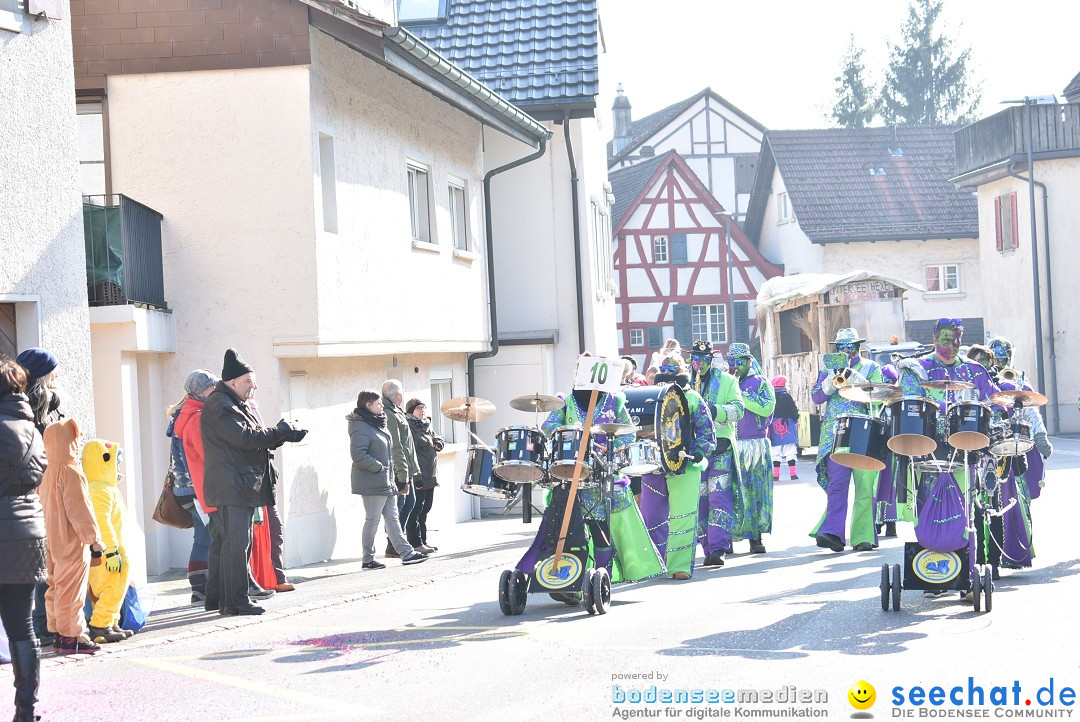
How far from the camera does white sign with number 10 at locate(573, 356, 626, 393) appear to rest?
1033 cm

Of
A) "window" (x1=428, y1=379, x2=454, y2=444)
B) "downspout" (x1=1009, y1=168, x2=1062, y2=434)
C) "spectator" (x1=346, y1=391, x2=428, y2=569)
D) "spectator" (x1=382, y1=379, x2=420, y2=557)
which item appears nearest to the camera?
"spectator" (x1=346, y1=391, x2=428, y2=569)

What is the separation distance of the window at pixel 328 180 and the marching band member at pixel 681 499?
15.9ft

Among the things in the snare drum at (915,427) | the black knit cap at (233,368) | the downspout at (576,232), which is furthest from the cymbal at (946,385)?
the downspout at (576,232)

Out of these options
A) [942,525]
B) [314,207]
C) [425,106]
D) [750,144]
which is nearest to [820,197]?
[750,144]

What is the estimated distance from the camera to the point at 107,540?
9.72m

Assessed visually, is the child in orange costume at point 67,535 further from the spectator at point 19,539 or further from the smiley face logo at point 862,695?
the smiley face logo at point 862,695

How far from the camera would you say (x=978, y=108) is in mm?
73625

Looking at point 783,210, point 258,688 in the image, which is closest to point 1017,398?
point 258,688

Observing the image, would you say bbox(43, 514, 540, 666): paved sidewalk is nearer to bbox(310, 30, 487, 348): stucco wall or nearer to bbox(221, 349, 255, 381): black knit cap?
bbox(221, 349, 255, 381): black knit cap

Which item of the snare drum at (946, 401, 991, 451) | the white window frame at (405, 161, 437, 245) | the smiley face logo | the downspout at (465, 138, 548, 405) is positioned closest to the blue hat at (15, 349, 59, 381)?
the smiley face logo

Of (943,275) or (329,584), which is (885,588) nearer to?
(329,584)

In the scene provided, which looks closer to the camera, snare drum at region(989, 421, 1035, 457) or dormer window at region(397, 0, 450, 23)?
snare drum at region(989, 421, 1035, 457)

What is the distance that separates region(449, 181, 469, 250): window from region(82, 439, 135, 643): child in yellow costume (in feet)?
34.2

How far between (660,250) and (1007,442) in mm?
43749
